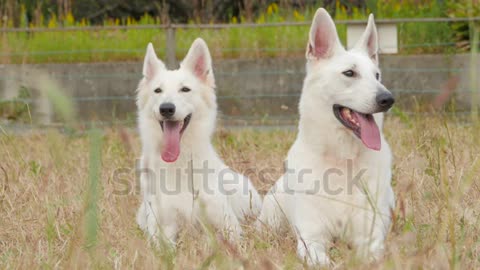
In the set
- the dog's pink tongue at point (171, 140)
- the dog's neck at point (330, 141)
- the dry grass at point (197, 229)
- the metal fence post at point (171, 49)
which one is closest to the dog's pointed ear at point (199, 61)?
the dog's pink tongue at point (171, 140)

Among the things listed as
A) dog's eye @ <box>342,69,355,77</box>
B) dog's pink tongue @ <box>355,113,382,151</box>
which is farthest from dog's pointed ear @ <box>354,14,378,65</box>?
dog's pink tongue @ <box>355,113,382,151</box>

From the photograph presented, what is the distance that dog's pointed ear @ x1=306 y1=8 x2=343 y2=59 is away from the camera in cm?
425

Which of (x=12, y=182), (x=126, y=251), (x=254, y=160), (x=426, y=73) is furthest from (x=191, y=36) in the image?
(x=126, y=251)

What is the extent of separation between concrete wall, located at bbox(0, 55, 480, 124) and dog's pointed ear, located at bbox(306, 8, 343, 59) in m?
5.51

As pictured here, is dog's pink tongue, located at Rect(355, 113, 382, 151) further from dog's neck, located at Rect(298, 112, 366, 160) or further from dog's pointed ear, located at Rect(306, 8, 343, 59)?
dog's pointed ear, located at Rect(306, 8, 343, 59)

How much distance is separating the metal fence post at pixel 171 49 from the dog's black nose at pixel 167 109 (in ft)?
16.2

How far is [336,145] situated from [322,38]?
53 cm

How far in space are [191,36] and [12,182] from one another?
229 inches

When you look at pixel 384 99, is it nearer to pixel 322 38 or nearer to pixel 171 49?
pixel 322 38

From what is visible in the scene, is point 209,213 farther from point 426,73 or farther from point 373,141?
point 426,73

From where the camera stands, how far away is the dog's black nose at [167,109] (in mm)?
4730

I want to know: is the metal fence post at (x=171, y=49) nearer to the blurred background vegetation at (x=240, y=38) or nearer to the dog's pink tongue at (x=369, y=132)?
the blurred background vegetation at (x=240, y=38)

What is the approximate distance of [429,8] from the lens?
11141 mm

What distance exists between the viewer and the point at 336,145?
13.9 ft
